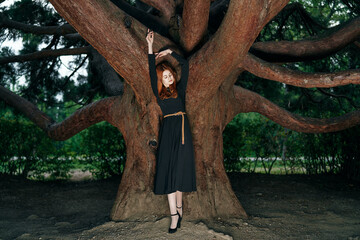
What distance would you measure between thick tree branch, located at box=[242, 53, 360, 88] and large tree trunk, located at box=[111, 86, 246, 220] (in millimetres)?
769

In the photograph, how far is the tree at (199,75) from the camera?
3148 mm

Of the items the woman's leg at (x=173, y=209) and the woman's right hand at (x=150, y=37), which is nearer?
the woman's leg at (x=173, y=209)

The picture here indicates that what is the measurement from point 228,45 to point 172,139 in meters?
1.31

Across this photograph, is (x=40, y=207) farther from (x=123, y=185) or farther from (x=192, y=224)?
(x=192, y=224)

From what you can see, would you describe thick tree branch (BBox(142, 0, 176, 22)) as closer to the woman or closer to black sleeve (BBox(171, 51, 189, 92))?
the woman

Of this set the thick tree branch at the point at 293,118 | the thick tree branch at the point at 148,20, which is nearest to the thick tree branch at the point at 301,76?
the thick tree branch at the point at 293,118

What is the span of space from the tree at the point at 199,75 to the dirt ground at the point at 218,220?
430 mm

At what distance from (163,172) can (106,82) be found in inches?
126

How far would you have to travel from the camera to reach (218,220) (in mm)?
3840

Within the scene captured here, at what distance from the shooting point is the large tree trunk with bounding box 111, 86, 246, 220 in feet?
12.7

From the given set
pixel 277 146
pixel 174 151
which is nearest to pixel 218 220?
pixel 174 151

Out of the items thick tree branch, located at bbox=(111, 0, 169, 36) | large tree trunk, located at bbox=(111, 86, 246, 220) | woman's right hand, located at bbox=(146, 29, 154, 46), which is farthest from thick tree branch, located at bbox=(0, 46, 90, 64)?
woman's right hand, located at bbox=(146, 29, 154, 46)

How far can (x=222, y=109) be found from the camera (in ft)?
14.6

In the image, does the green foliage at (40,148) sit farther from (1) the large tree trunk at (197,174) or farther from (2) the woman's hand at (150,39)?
(2) the woman's hand at (150,39)
